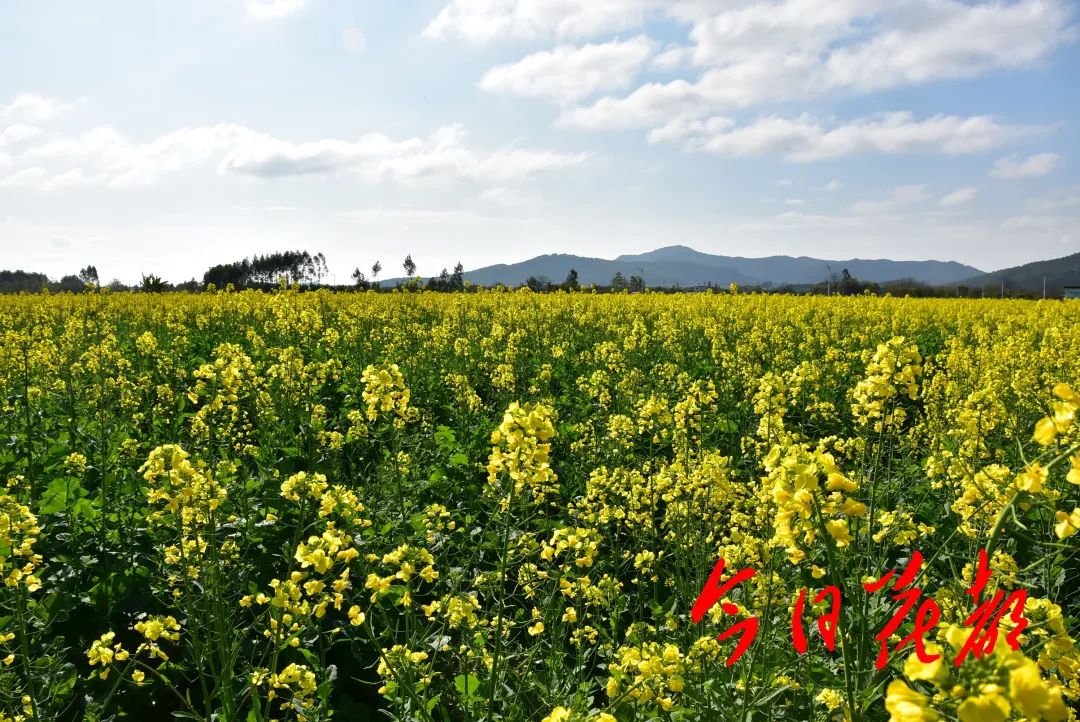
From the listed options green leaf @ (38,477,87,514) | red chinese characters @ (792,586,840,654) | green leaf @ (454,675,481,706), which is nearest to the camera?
red chinese characters @ (792,586,840,654)

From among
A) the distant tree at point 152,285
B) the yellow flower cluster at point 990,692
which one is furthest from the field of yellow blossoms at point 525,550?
the distant tree at point 152,285

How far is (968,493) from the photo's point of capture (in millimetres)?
2576

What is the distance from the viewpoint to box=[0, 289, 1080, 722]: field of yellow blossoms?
7.32 ft

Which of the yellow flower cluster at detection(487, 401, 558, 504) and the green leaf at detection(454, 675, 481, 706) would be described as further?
the green leaf at detection(454, 675, 481, 706)

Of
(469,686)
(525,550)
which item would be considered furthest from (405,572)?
(525,550)

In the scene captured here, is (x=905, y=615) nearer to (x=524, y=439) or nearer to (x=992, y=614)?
(x=992, y=614)

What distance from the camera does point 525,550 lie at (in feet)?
10.5

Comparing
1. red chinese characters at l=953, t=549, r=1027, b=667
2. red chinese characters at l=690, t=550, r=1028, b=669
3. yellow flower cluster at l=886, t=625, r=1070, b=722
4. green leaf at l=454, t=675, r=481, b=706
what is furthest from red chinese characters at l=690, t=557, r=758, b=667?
yellow flower cluster at l=886, t=625, r=1070, b=722

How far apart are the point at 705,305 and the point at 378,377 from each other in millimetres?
16795

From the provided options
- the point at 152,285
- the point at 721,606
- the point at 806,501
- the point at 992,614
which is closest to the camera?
the point at 806,501

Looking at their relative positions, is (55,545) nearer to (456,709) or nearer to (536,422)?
(456,709)

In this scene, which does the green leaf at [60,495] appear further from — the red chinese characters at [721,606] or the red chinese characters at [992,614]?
the red chinese characters at [992,614]

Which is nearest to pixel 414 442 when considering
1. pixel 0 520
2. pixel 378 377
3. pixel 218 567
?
pixel 378 377

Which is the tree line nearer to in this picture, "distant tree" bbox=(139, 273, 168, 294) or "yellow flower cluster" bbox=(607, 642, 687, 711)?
"distant tree" bbox=(139, 273, 168, 294)
